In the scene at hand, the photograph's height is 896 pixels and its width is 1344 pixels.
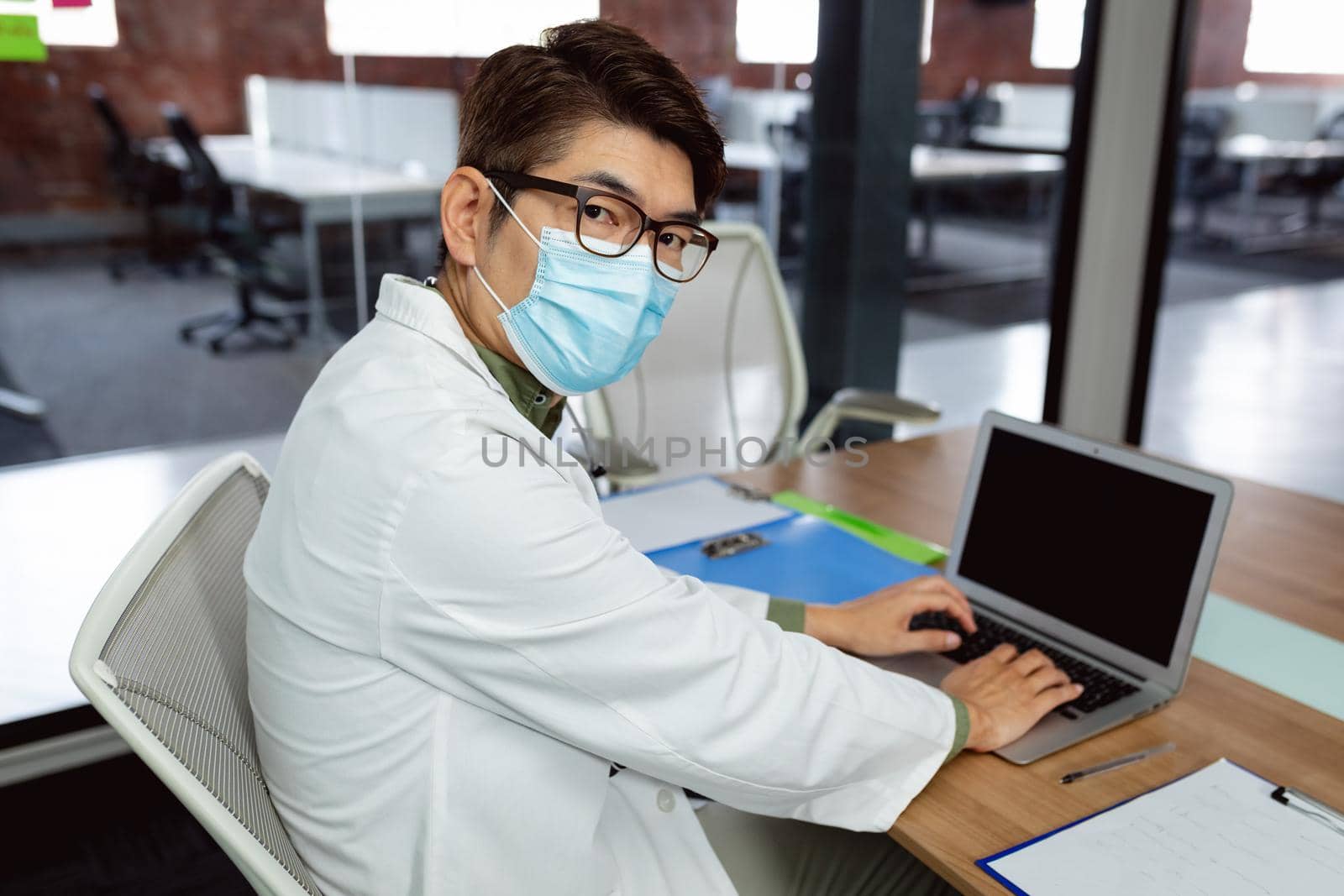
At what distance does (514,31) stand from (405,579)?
251cm

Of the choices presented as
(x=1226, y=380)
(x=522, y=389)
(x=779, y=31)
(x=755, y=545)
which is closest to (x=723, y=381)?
(x=755, y=545)

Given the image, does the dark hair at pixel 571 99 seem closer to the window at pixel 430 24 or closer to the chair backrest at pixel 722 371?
the chair backrest at pixel 722 371

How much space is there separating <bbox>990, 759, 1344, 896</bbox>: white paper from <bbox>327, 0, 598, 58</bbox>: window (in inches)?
93.0

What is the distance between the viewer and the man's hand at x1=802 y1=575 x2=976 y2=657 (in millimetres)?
1324

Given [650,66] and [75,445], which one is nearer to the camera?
[650,66]

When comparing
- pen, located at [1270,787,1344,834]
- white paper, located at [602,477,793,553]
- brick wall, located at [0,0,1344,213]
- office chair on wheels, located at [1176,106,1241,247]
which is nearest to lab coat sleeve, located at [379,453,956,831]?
pen, located at [1270,787,1344,834]

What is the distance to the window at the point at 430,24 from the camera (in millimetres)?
2801

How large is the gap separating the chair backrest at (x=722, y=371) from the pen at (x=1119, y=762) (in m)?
1.29

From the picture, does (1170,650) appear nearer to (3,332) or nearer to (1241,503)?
(1241,503)

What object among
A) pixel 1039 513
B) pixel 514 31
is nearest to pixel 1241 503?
pixel 1039 513

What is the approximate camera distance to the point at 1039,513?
1.41 metres

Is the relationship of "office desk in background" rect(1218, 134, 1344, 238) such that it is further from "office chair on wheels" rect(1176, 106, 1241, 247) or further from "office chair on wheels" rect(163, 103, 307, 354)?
"office chair on wheels" rect(163, 103, 307, 354)

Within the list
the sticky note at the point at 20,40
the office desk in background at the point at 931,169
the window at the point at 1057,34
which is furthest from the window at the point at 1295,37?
the sticky note at the point at 20,40

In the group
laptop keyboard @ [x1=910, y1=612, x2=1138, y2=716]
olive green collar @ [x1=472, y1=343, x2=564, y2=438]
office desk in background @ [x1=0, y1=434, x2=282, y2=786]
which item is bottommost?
office desk in background @ [x1=0, y1=434, x2=282, y2=786]
